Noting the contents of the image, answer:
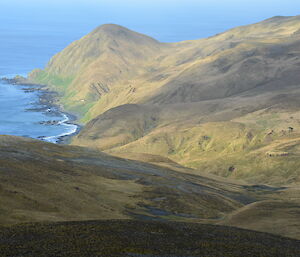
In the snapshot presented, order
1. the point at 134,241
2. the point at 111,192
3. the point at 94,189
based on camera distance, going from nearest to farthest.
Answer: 1. the point at 134,241
2. the point at 94,189
3. the point at 111,192

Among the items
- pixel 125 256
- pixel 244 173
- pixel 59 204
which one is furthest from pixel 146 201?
pixel 244 173

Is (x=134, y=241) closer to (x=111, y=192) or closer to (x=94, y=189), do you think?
(x=94, y=189)

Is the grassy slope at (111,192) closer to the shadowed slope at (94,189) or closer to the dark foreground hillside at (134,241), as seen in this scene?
the shadowed slope at (94,189)

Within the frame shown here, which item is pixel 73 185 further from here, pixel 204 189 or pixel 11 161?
pixel 204 189

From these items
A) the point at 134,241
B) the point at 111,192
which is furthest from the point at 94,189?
the point at 134,241

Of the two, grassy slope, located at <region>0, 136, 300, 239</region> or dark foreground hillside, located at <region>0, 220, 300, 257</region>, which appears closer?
dark foreground hillside, located at <region>0, 220, 300, 257</region>

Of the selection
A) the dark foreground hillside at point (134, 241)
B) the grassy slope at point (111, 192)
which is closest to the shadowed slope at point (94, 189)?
the grassy slope at point (111, 192)

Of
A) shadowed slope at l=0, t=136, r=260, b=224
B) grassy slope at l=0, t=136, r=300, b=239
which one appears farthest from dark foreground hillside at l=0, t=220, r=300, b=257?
shadowed slope at l=0, t=136, r=260, b=224

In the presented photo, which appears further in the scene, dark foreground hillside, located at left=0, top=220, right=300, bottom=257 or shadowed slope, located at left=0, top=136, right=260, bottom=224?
shadowed slope, located at left=0, top=136, right=260, bottom=224

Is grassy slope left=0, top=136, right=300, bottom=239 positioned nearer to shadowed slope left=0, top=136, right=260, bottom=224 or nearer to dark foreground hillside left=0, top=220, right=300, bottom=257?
shadowed slope left=0, top=136, right=260, bottom=224
